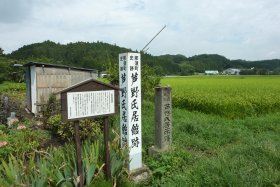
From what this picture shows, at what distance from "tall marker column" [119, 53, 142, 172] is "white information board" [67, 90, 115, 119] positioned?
2.72 feet

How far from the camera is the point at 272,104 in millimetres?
13219

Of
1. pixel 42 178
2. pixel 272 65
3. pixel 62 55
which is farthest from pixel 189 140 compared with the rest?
pixel 272 65

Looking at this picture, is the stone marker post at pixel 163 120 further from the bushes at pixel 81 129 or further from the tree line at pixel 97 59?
the tree line at pixel 97 59

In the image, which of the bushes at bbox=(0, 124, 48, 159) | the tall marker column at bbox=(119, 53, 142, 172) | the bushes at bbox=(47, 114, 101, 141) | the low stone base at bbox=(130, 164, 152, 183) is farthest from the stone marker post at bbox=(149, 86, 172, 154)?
the bushes at bbox=(0, 124, 48, 159)

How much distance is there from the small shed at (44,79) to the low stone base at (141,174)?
7534 mm

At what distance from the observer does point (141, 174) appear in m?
5.57

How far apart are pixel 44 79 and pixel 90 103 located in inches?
361

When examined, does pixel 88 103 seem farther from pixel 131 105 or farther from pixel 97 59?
pixel 97 59

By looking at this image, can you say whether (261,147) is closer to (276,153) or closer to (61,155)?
(276,153)

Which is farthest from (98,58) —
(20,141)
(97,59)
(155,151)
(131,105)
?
(131,105)

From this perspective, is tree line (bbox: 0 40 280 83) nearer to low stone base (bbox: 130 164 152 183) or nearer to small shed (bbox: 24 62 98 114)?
small shed (bbox: 24 62 98 114)

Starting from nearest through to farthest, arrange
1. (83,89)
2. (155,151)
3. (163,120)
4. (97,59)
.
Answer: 1. (83,89)
2. (155,151)
3. (163,120)
4. (97,59)

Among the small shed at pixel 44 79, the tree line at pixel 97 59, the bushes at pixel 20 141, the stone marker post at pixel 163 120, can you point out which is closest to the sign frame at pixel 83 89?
the stone marker post at pixel 163 120

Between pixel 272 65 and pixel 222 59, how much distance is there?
15.6 m
